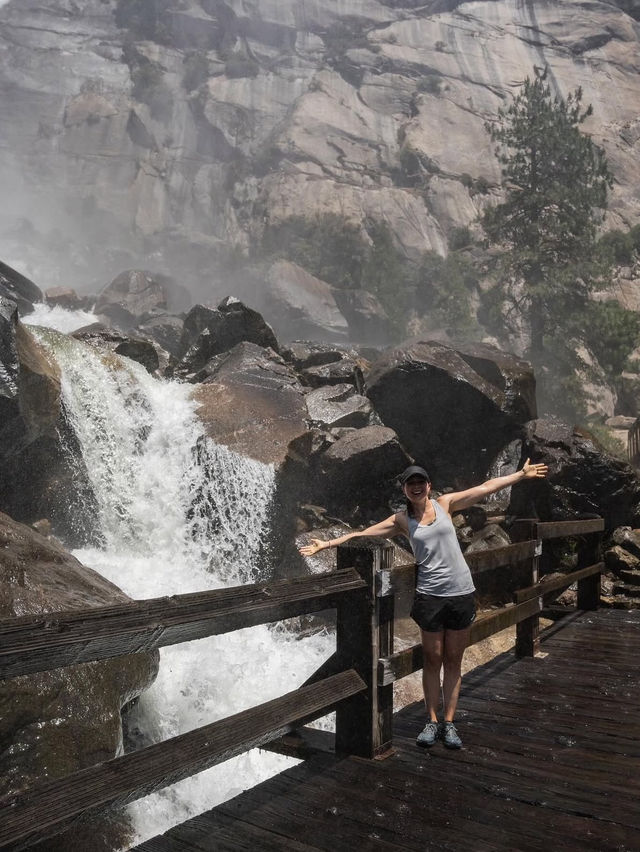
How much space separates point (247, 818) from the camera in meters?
3.21

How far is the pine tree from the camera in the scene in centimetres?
3631

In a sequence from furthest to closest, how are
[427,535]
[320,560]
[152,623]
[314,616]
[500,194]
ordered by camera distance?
[500,194] → [320,560] → [314,616] → [427,535] → [152,623]

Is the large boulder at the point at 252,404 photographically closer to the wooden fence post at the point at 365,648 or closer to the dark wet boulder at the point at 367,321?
the wooden fence post at the point at 365,648

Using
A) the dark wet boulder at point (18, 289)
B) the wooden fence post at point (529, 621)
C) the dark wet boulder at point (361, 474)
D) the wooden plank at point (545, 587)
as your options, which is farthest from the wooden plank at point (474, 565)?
the dark wet boulder at point (18, 289)

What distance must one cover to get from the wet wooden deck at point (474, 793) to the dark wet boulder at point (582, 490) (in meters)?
10.9

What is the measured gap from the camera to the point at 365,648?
3953mm

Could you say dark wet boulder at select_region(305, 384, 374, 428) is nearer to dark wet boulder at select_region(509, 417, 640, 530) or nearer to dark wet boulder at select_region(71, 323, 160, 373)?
dark wet boulder at select_region(509, 417, 640, 530)

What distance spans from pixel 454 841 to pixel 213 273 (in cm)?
5776

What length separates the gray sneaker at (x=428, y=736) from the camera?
429 centimetres

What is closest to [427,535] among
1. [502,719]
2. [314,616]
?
[502,719]

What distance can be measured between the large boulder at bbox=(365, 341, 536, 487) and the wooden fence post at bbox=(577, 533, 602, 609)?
9792mm

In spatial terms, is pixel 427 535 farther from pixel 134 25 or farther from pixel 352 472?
pixel 134 25

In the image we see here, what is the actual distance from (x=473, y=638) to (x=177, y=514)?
1017cm

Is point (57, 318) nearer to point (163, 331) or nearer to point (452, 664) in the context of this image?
point (163, 331)
